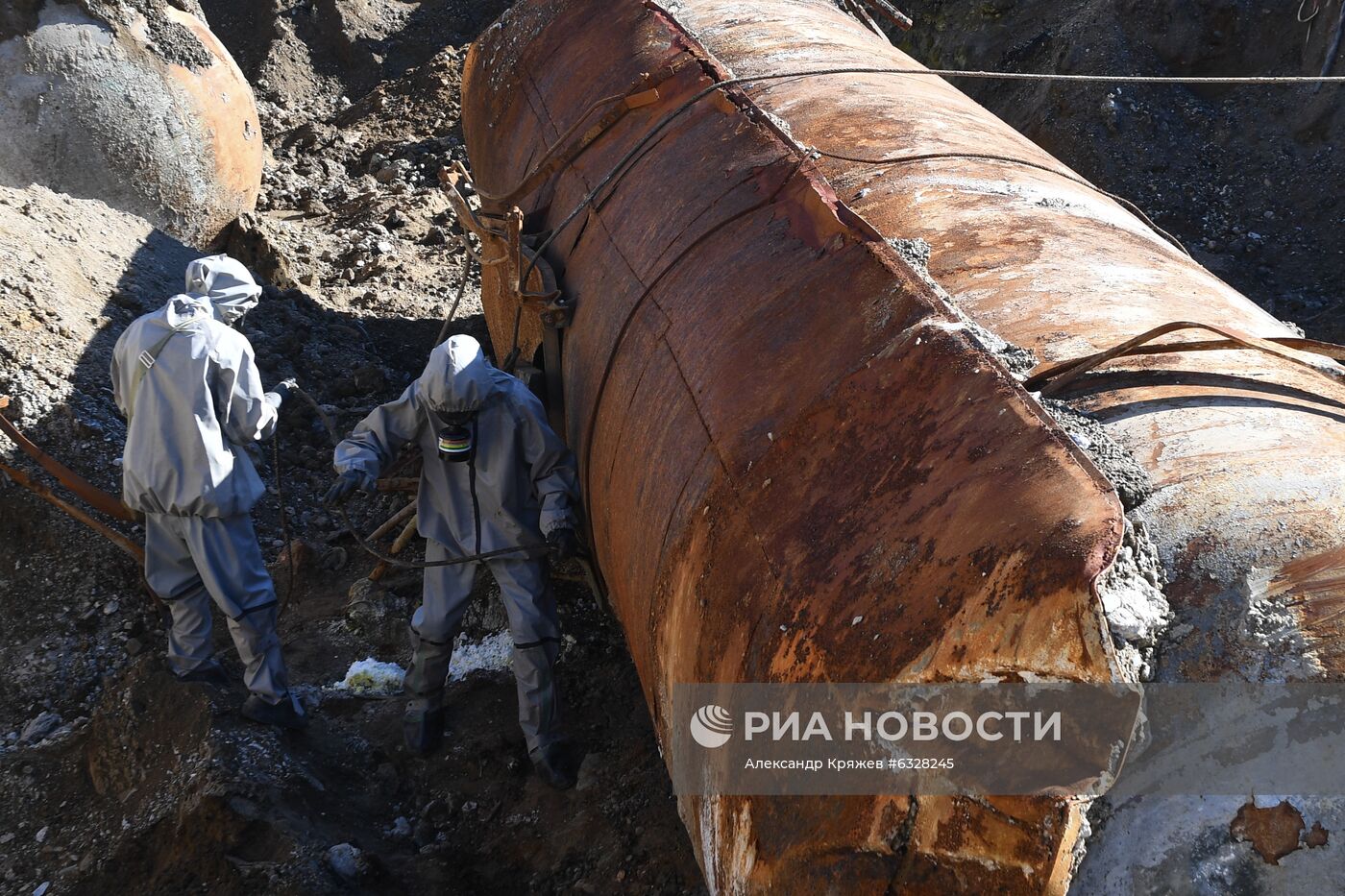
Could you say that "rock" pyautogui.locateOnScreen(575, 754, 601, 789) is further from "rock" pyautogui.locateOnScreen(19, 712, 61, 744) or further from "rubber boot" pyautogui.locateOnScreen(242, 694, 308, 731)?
"rock" pyautogui.locateOnScreen(19, 712, 61, 744)

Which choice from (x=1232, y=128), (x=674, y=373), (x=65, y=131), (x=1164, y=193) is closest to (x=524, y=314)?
(x=674, y=373)

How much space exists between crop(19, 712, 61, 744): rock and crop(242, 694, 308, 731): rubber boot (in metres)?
0.81

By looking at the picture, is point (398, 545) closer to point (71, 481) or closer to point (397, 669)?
point (397, 669)

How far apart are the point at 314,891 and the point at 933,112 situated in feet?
9.57

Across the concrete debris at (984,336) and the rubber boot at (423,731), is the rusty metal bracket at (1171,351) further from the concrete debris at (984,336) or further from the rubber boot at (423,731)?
the rubber boot at (423,731)

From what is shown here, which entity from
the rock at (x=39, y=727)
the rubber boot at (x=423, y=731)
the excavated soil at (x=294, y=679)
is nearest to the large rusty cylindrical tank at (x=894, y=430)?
the excavated soil at (x=294, y=679)

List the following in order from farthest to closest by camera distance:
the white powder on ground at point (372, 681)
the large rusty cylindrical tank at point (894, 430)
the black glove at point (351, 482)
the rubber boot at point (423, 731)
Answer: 1. the white powder on ground at point (372, 681)
2. the rubber boot at point (423, 731)
3. the black glove at point (351, 482)
4. the large rusty cylindrical tank at point (894, 430)

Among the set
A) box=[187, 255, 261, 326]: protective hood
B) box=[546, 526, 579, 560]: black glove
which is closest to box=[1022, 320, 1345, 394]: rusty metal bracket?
box=[546, 526, 579, 560]: black glove

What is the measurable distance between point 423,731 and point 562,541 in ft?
3.29

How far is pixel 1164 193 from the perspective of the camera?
694 centimetres

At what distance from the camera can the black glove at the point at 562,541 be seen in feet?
11.5

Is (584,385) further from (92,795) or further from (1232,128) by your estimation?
(1232,128)

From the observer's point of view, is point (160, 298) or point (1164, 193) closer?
point (160, 298)

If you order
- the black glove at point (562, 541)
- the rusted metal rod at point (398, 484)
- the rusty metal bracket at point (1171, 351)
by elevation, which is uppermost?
the rusty metal bracket at point (1171, 351)
